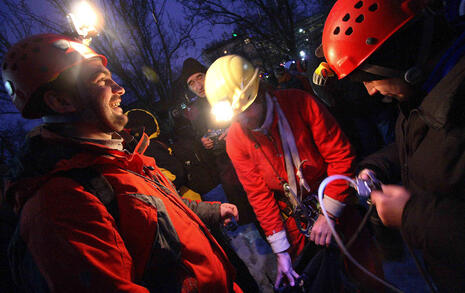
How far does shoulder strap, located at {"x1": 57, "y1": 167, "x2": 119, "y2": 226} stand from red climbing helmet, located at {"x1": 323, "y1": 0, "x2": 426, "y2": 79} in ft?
7.23

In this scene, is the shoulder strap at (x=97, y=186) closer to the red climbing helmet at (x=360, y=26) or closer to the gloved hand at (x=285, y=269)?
the gloved hand at (x=285, y=269)

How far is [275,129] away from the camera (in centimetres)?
247

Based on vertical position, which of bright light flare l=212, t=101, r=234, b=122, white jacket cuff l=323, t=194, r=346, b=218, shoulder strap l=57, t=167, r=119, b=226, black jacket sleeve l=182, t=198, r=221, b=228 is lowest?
white jacket cuff l=323, t=194, r=346, b=218

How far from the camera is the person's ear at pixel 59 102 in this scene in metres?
1.69

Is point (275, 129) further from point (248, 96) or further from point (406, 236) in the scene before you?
point (406, 236)

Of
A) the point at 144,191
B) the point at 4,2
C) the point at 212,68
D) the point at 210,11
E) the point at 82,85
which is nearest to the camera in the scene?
the point at 144,191

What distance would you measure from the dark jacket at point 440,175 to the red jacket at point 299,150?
923 millimetres

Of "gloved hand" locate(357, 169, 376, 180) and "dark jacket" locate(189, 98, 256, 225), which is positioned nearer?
"gloved hand" locate(357, 169, 376, 180)

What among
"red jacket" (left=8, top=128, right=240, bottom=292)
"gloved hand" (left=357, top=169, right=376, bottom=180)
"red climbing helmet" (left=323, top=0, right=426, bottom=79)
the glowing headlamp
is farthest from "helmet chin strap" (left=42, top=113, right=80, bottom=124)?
"gloved hand" (left=357, top=169, right=376, bottom=180)

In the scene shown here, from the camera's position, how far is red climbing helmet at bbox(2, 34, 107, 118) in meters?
1.69

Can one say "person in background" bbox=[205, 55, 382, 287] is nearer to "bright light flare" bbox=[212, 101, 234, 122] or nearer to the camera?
"bright light flare" bbox=[212, 101, 234, 122]

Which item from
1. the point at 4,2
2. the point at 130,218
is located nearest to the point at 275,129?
the point at 130,218

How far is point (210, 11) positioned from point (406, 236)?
15.9m

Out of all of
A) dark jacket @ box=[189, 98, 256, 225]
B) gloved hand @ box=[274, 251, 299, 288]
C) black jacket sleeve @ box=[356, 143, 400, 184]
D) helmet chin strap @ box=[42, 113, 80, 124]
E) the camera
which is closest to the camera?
helmet chin strap @ box=[42, 113, 80, 124]
